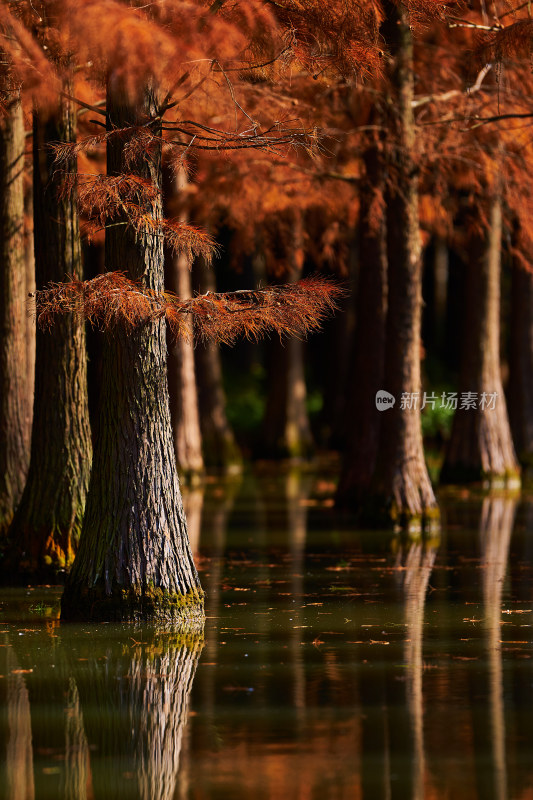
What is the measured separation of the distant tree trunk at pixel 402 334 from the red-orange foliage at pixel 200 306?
7.13 metres

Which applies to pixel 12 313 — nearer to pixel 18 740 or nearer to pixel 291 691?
pixel 291 691

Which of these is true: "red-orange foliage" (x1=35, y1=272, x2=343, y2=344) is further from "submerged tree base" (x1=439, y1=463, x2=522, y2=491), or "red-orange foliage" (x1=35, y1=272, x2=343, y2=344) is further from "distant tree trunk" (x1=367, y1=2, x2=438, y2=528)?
"submerged tree base" (x1=439, y1=463, x2=522, y2=491)

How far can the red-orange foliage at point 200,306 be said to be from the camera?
32.6ft

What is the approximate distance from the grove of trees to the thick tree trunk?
0.02m

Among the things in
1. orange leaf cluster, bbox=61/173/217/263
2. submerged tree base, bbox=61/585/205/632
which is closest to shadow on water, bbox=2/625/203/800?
submerged tree base, bbox=61/585/205/632

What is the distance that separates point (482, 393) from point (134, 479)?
14.4 meters

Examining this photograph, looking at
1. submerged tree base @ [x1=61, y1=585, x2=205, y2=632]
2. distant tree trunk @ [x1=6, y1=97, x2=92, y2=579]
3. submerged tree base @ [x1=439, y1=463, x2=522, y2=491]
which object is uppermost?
distant tree trunk @ [x1=6, y1=97, x2=92, y2=579]

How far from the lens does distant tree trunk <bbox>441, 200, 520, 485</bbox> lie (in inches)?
944

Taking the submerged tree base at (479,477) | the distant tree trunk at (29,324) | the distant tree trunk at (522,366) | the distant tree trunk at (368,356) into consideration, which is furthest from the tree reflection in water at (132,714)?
the distant tree trunk at (522,366)

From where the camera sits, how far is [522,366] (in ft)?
90.4

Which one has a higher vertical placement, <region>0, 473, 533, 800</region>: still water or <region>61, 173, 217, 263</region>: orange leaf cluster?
<region>61, 173, 217, 263</region>: orange leaf cluster

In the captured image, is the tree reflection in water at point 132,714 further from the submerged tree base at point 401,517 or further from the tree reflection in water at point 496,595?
the submerged tree base at point 401,517

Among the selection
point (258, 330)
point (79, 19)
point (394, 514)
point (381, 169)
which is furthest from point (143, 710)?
point (381, 169)

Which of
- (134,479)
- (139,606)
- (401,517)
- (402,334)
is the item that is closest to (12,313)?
(134,479)
